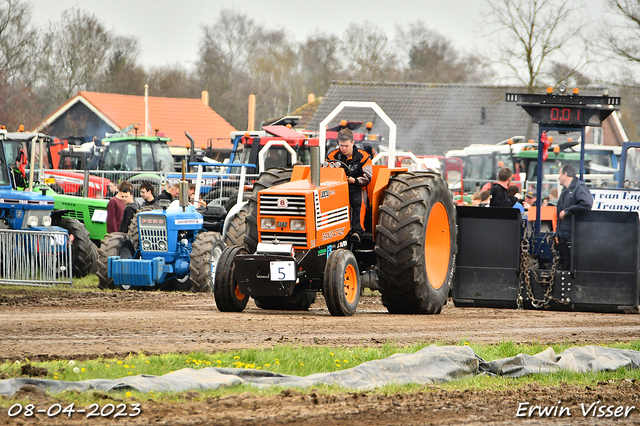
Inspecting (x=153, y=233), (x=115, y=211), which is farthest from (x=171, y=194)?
(x=153, y=233)

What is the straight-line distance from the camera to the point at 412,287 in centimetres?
919

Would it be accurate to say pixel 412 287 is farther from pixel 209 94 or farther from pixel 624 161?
pixel 209 94

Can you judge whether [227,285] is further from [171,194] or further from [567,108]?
[171,194]

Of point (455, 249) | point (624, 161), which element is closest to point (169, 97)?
point (624, 161)

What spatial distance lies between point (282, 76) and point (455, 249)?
145ft

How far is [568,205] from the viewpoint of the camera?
441 inches

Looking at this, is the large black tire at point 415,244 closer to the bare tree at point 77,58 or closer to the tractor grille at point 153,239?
the tractor grille at point 153,239

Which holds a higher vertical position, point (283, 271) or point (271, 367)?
point (283, 271)

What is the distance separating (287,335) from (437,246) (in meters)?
3.43

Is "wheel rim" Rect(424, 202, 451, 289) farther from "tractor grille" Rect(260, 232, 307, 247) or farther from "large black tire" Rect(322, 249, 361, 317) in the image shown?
"tractor grille" Rect(260, 232, 307, 247)

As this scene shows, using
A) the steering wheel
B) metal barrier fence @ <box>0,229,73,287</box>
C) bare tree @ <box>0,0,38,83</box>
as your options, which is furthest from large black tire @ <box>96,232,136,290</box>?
bare tree @ <box>0,0,38,83</box>

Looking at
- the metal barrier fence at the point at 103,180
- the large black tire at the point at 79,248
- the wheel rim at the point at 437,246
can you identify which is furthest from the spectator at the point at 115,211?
the wheel rim at the point at 437,246

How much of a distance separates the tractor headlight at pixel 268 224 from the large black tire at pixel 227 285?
1.35 feet

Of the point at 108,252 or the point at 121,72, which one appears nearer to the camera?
the point at 108,252
